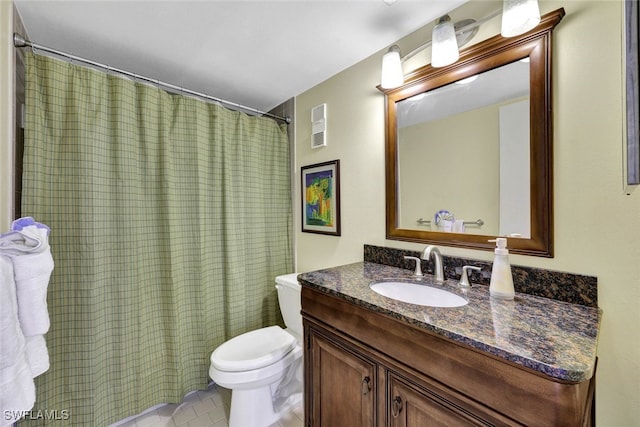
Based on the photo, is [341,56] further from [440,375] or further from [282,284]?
[440,375]

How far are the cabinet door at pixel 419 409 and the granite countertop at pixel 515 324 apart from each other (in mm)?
210

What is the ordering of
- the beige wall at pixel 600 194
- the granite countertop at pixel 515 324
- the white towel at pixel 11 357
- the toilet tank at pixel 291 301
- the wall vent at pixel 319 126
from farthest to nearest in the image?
the wall vent at pixel 319 126, the toilet tank at pixel 291 301, the beige wall at pixel 600 194, the white towel at pixel 11 357, the granite countertop at pixel 515 324

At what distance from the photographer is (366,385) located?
3.17 feet

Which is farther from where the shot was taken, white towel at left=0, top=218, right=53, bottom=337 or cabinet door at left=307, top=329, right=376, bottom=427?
cabinet door at left=307, top=329, right=376, bottom=427

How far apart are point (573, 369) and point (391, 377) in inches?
19.9

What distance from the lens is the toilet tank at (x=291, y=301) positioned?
5.70 ft

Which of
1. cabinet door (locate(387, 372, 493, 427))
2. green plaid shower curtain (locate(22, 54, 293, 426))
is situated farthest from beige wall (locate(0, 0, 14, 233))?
cabinet door (locate(387, 372, 493, 427))

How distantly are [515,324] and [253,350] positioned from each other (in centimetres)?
137

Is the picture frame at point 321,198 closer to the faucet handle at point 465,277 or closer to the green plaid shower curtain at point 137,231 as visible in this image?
the green plaid shower curtain at point 137,231

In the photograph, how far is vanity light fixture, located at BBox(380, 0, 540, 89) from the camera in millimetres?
940

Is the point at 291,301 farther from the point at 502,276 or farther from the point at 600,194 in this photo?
the point at 600,194

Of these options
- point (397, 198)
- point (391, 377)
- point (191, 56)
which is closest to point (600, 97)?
point (397, 198)

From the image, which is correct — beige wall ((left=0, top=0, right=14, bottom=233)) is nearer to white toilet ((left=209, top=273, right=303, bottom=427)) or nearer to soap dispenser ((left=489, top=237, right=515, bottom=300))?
white toilet ((left=209, top=273, right=303, bottom=427))

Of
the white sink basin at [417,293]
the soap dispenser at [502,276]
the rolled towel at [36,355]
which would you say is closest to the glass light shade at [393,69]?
the soap dispenser at [502,276]
